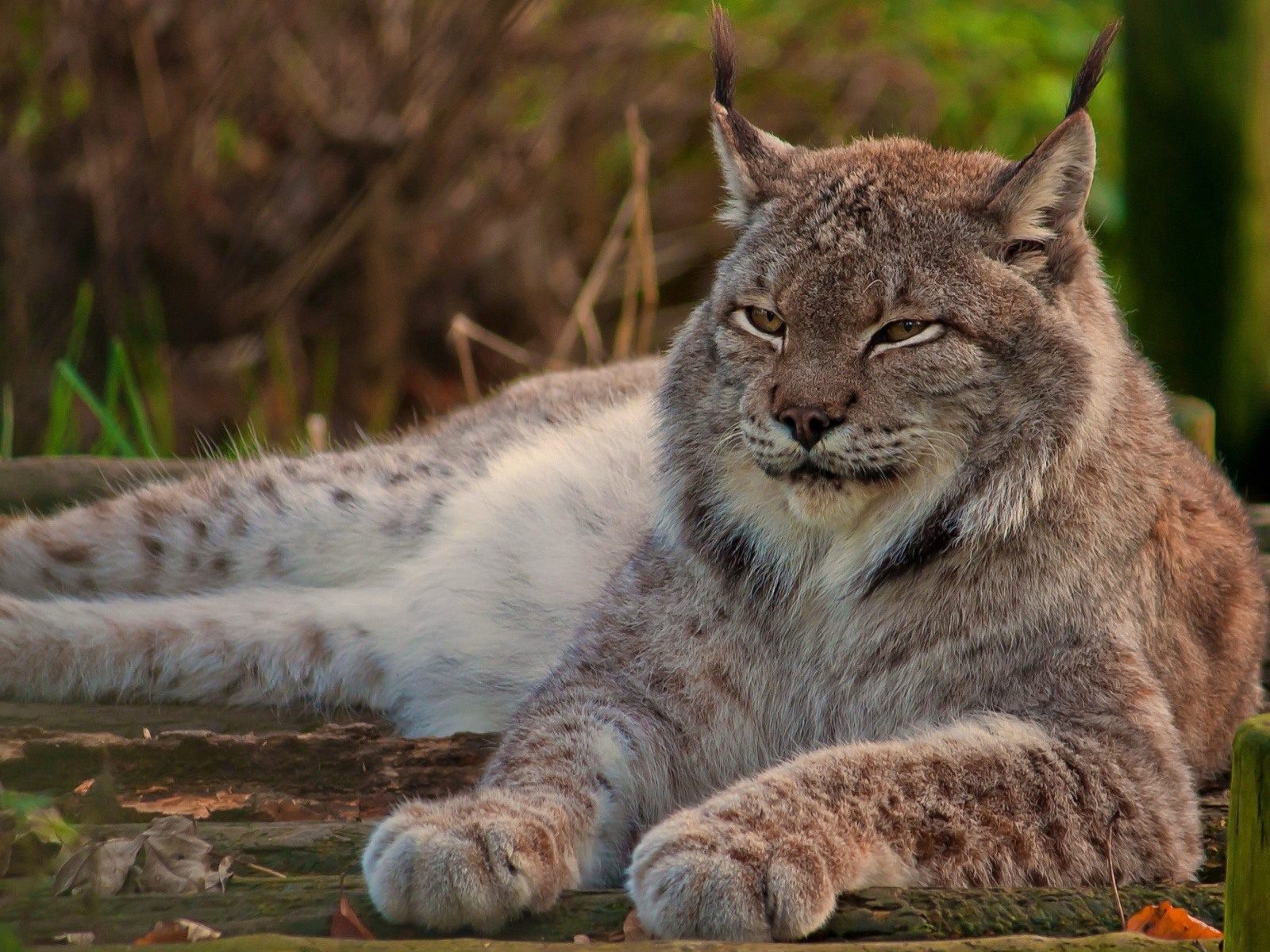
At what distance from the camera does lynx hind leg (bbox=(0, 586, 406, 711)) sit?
12.0 feet

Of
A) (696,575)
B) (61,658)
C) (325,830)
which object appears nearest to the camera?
(325,830)

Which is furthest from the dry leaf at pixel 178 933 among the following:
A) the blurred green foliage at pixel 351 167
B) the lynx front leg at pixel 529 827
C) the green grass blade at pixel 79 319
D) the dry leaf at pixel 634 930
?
the green grass blade at pixel 79 319

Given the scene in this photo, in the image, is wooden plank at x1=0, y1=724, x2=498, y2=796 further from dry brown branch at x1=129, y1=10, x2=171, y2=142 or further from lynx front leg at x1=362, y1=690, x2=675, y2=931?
dry brown branch at x1=129, y1=10, x2=171, y2=142

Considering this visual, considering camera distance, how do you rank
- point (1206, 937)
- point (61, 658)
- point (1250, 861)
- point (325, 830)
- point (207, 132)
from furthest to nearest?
1. point (207, 132)
2. point (61, 658)
3. point (325, 830)
4. point (1206, 937)
5. point (1250, 861)

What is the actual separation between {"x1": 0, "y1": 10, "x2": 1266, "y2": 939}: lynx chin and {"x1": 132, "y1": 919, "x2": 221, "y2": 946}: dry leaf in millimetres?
309

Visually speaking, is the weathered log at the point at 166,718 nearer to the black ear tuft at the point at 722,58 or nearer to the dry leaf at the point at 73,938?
the dry leaf at the point at 73,938

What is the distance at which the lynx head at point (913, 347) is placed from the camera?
2684mm

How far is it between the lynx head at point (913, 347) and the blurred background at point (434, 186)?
2.46 meters

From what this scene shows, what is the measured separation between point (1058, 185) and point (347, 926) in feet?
5.98

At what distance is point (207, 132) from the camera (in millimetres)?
6957

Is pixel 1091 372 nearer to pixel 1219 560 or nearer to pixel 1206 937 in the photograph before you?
pixel 1219 560

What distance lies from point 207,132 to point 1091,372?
5.27 m

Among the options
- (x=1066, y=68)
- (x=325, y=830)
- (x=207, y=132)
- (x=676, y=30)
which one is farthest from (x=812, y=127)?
(x=325, y=830)

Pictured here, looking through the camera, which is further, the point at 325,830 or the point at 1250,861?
the point at 325,830
